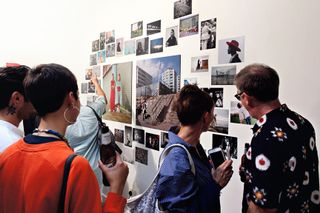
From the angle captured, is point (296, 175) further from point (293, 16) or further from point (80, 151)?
point (80, 151)

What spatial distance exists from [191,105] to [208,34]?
0.72 metres

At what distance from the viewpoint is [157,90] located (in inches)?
84.0

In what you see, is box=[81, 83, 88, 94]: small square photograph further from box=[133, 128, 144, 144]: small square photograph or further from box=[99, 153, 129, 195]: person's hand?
box=[99, 153, 129, 195]: person's hand

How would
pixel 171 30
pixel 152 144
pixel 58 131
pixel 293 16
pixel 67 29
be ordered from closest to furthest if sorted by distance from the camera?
1. pixel 58 131
2. pixel 293 16
3. pixel 171 30
4. pixel 152 144
5. pixel 67 29

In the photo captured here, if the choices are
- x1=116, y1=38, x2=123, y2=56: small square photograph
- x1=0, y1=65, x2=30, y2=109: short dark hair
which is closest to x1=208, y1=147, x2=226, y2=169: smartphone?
x1=0, y1=65, x2=30, y2=109: short dark hair

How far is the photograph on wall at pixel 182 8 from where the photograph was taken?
1847 millimetres

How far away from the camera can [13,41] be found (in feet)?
11.2

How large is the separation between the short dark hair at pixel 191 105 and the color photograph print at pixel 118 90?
1.28 m

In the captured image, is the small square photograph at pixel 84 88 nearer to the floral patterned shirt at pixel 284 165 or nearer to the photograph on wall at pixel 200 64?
the photograph on wall at pixel 200 64

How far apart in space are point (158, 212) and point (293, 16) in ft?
3.56

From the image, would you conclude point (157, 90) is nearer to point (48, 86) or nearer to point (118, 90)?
point (118, 90)

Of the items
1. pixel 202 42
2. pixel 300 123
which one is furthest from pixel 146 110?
pixel 300 123

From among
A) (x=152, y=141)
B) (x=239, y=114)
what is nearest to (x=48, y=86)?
(x=239, y=114)

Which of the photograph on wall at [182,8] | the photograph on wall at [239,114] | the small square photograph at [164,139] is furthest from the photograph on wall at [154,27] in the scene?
the photograph on wall at [239,114]
